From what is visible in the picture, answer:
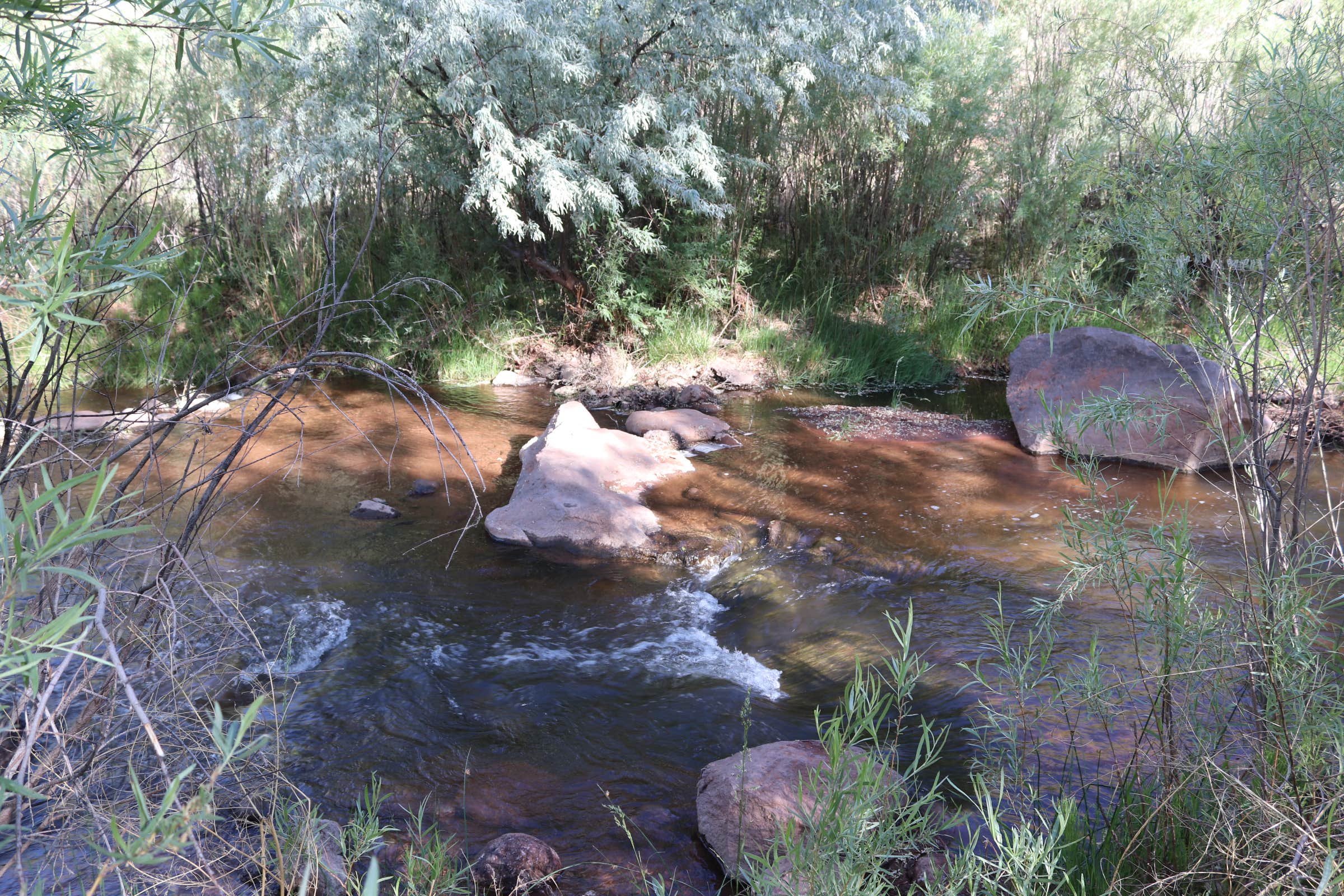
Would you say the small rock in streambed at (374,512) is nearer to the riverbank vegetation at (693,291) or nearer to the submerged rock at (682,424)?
the riverbank vegetation at (693,291)

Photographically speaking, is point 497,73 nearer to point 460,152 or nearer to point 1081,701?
point 460,152

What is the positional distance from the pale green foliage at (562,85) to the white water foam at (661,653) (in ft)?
15.0

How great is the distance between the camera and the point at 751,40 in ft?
26.4

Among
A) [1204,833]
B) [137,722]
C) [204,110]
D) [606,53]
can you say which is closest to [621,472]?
[137,722]

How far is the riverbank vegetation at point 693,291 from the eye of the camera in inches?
69.9

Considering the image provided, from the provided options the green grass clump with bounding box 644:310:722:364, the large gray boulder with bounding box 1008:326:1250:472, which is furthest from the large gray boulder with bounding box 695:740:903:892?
the green grass clump with bounding box 644:310:722:364

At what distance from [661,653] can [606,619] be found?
43cm

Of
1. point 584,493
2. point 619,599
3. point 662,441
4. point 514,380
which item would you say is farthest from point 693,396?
point 619,599

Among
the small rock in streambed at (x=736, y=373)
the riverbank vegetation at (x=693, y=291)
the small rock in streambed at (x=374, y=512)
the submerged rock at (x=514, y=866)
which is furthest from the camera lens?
the small rock in streambed at (x=736, y=373)

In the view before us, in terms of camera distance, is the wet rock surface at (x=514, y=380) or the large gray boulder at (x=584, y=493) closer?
the large gray boulder at (x=584, y=493)

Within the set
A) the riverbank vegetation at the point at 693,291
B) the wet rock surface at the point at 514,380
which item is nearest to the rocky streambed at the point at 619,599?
the riverbank vegetation at the point at 693,291

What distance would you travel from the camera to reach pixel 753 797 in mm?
2443

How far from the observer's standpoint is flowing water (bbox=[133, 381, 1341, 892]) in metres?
2.91

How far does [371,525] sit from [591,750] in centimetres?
260
